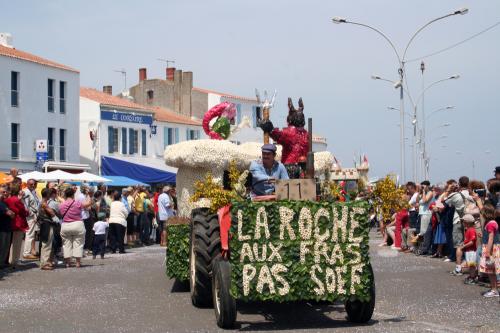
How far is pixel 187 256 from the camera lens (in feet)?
46.3

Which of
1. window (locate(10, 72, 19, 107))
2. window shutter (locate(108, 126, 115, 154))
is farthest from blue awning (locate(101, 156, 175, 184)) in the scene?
window (locate(10, 72, 19, 107))

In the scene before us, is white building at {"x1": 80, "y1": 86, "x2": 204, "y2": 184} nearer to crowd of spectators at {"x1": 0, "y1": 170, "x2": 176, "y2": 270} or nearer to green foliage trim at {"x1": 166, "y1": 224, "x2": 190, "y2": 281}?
crowd of spectators at {"x1": 0, "y1": 170, "x2": 176, "y2": 270}

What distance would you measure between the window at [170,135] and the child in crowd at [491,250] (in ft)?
169

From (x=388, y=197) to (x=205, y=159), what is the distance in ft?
15.7

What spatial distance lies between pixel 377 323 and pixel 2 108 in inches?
1621

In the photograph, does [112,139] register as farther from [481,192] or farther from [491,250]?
[491,250]

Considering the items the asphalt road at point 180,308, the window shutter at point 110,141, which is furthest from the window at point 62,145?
A: the asphalt road at point 180,308

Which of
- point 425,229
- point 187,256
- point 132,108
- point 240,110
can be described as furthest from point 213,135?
point 240,110

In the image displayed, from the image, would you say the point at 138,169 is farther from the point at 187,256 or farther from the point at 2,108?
the point at 187,256

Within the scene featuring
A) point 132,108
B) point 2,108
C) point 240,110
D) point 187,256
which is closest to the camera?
point 187,256

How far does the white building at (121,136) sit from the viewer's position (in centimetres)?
5550

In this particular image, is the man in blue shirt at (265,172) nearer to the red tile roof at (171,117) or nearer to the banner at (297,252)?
the banner at (297,252)

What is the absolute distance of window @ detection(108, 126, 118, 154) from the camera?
57.6 m

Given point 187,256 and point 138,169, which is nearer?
point 187,256
